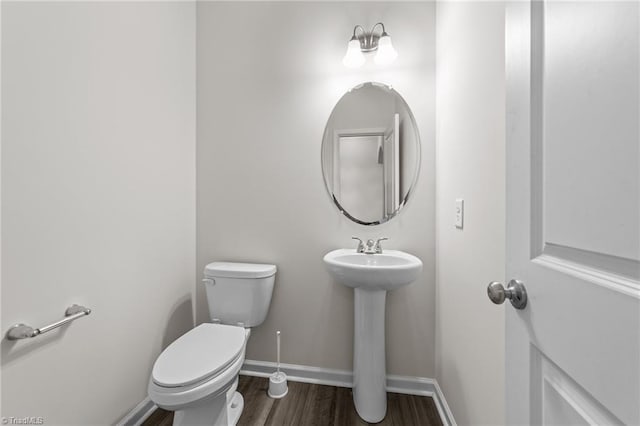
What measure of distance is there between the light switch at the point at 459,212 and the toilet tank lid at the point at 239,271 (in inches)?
40.7

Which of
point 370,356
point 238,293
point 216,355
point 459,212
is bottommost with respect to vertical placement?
point 370,356

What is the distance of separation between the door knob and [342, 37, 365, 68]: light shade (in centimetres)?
140

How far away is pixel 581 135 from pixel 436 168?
3.90 ft

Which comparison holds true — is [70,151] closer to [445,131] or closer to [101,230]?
[101,230]

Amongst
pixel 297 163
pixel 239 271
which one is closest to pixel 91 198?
pixel 239 271

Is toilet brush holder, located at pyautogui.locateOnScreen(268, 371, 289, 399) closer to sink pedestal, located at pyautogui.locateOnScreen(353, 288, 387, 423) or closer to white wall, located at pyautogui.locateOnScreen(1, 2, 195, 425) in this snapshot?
sink pedestal, located at pyautogui.locateOnScreen(353, 288, 387, 423)

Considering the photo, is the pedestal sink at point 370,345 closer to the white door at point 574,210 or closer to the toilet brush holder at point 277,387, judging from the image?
the toilet brush holder at point 277,387

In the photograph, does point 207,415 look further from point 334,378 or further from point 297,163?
point 297,163

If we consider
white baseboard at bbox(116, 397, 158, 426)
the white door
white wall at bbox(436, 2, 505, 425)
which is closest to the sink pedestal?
white wall at bbox(436, 2, 505, 425)

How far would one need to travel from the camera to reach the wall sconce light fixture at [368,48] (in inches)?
59.9

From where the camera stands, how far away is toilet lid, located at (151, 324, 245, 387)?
3.44ft

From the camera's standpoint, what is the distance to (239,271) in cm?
157

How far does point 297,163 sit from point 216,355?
111 cm

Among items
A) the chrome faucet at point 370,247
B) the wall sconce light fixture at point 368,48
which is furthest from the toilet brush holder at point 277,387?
the wall sconce light fixture at point 368,48
